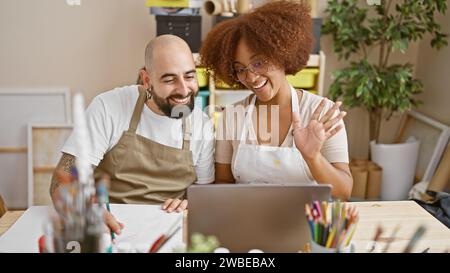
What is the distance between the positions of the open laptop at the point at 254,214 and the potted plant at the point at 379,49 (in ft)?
4.24

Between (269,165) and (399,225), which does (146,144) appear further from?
(399,225)

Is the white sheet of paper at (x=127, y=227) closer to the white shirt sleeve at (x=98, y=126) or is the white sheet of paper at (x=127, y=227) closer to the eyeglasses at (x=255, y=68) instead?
the white shirt sleeve at (x=98, y=126)

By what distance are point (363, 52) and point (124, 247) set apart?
5.92 ft

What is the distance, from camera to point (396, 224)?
895 mm

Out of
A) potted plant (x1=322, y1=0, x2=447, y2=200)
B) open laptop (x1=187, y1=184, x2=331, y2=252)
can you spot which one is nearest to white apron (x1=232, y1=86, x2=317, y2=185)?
open laptop (x1=187, y1=184, x2=331, y2=252)

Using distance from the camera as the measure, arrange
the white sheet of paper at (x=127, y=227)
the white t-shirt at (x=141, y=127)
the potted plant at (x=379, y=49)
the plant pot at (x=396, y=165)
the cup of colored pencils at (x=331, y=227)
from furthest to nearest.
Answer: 1. the plant pot at (x=396, y=165)
2. the potted plant at (x=379, y=49)
3. the white t-shirt at (x=141, y=127)
4. the white sheet of paper at (x=127, y=227)
5. the cup of colored pencils at (x=331, y=227)

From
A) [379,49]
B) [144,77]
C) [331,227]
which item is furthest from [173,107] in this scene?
[379,49]

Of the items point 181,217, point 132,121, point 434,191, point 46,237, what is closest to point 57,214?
point 46,237

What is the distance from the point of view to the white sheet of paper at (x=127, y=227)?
2.58ft

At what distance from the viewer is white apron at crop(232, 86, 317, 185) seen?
108 cm

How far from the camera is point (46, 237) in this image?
0.53m

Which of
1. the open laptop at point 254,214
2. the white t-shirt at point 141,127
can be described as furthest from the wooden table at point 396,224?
the white t-shirt at point 141,127

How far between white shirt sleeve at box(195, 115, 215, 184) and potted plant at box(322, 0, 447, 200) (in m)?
0.99
